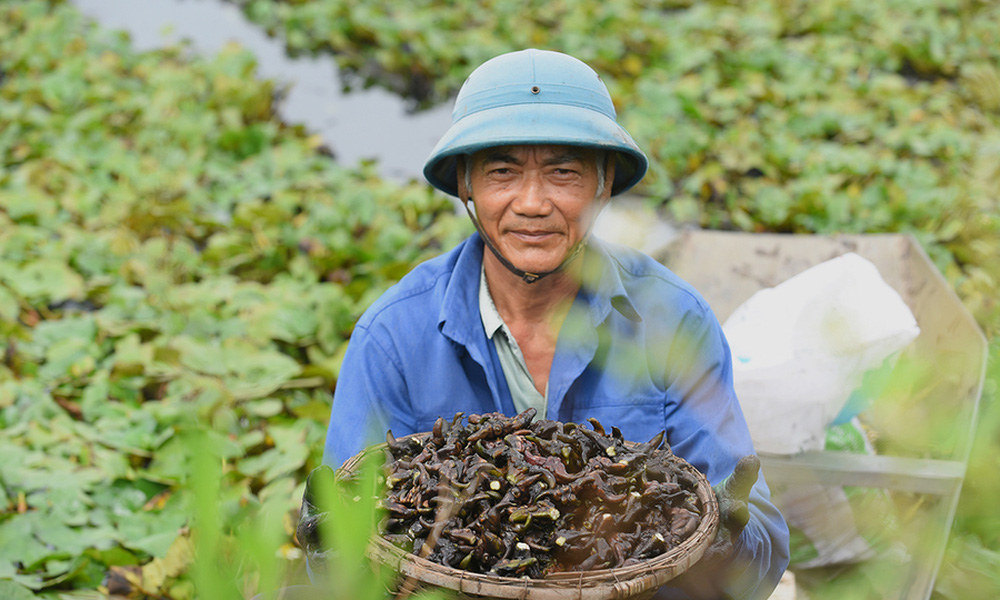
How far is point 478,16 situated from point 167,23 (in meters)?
2.61

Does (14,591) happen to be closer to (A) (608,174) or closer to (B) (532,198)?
(B) (532,198)

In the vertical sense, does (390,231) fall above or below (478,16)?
below

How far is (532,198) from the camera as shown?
1668mm

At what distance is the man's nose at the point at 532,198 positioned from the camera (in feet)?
5.46

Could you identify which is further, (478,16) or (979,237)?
(478,16)

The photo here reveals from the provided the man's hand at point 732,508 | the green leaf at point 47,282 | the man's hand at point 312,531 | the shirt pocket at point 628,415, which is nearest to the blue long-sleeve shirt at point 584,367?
the shirt pocket at point 628,415

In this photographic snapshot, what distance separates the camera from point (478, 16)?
705 cm

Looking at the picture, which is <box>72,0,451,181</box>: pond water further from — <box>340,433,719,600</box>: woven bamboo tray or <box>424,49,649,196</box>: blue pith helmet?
<box>340,433,719,600</box>: woven bamboo tray

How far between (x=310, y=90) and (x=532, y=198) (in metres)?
4.71

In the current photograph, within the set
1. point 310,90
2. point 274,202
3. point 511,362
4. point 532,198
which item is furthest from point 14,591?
point 310,90

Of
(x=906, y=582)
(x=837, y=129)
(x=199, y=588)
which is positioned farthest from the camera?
(x=837, y=129)

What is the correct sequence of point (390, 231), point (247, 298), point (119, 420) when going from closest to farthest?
point (119, 420), point (247, 298), point (390, 231)

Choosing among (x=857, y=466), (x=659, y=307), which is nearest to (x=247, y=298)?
(x=659, y=307)

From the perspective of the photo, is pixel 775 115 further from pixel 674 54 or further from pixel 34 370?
pixel 34 370
